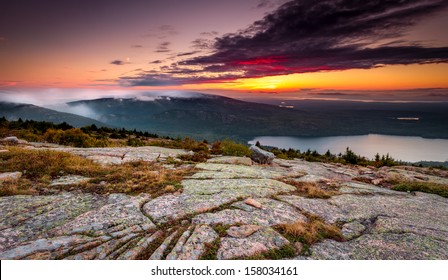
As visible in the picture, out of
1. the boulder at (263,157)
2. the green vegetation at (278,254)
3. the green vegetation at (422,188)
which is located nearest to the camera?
the green vegetation at (278,254)

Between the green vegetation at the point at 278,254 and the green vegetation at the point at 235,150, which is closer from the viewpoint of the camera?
the green vegetation at the point at 278,254

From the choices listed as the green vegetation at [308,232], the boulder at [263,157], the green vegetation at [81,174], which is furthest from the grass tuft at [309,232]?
the boulder at [263,157]

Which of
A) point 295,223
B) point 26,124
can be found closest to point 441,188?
point 295,223

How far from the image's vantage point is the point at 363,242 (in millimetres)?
4387

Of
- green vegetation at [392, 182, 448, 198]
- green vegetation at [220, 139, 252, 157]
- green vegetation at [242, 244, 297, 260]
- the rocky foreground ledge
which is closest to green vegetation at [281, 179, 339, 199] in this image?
the rocky foreground ledge

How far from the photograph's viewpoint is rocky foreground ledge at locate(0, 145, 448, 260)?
3.75 meters

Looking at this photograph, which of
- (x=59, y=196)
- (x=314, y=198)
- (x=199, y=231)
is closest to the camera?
(x=199, y=231)

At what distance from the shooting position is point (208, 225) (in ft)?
14.5

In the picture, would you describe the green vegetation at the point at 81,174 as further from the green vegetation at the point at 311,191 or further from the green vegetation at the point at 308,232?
the green vegetation at the point at 311,191

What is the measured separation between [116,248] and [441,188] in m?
11.2

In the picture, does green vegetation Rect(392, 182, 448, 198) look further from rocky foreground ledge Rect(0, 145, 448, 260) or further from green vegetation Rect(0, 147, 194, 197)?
green vegetation Rect(0, 147, 194, 197)

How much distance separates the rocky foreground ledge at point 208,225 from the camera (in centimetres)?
375

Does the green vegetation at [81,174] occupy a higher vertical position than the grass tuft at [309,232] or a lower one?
higher
